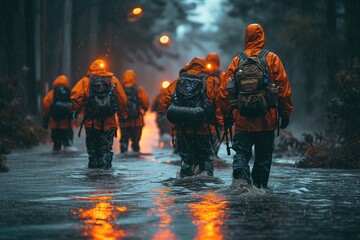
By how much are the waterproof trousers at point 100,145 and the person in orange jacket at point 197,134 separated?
187 cm

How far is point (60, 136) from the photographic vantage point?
67.1 feet

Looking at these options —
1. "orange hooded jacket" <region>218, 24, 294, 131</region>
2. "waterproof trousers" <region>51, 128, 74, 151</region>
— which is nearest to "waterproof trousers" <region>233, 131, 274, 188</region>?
"orange hooded jacket" <region>218, 24, 294, 131</region>

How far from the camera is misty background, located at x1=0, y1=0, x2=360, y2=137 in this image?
25.2m

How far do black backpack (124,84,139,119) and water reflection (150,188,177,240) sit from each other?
8486 mm

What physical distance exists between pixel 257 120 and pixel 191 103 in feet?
7.08

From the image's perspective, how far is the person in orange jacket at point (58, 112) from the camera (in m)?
19.8

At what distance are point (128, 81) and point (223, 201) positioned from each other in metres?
10.4

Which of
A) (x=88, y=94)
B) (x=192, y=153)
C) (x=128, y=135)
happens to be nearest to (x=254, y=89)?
(x=192, y=153)

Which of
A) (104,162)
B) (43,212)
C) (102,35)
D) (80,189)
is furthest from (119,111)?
(102,35)

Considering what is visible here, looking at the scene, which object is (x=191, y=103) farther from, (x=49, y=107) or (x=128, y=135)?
(x=49, y=107)

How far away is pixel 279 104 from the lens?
34.6 ft

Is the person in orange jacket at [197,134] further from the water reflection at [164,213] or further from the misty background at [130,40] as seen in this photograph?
the misty background at [130,40]

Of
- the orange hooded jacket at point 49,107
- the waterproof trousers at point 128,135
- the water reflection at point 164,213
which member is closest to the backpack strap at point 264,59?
the water reflection at point 164,213

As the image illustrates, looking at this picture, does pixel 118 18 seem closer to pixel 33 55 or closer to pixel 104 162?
pixel 33 55
